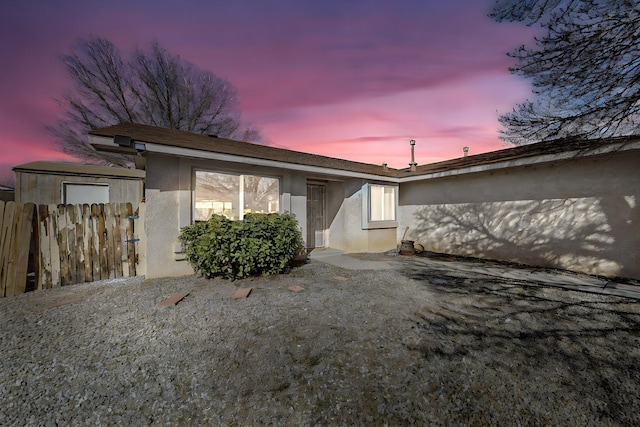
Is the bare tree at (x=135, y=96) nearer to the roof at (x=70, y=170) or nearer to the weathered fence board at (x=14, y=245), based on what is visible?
the roof at (x=70, y=170)

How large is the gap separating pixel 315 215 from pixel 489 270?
5.42 m

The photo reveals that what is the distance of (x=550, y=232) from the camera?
6453 millimetres

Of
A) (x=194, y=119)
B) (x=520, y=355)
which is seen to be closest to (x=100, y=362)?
(x=520, y=355)

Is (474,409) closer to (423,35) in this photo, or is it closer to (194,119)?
(423,35)

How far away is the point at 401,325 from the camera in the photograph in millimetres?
3127

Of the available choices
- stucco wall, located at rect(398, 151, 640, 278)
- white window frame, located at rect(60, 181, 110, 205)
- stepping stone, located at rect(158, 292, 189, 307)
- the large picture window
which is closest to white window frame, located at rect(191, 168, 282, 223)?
the large picture window

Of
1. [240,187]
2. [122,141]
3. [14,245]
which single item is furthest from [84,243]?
[240,187]

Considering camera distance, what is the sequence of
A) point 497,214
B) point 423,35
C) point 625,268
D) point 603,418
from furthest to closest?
point 497,214 → point 423,35 → point 625,268 → point 603,418

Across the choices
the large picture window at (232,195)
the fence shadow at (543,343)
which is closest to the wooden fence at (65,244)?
the large picture window at (232,195)

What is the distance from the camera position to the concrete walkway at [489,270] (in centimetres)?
477

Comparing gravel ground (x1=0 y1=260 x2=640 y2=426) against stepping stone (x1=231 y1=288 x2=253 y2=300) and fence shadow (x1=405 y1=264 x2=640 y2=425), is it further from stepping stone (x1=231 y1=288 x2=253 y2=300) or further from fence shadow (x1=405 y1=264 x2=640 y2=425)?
stepping stone (x1=231 y1=288 x2=253 y2=300)

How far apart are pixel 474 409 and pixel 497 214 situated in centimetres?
727

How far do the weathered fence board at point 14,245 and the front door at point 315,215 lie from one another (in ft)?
21.5

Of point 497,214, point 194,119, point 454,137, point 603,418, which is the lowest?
point 603,418
